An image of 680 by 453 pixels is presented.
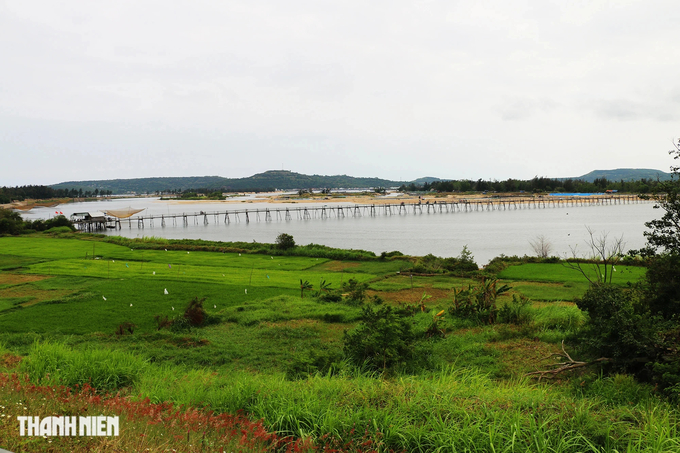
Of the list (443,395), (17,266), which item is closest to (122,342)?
(443,395)

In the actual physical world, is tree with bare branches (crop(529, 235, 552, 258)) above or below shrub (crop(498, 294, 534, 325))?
below

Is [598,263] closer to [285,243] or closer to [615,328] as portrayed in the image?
[615,328]

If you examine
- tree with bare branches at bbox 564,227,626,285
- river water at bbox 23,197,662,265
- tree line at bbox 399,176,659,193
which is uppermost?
tree line at bbox 399,176,659,193

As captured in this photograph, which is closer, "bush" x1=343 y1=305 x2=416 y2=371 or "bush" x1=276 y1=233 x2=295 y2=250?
"bush" x1=343 y1=305 x2=416 y2=371

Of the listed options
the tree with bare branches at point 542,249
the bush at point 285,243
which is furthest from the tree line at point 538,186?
the bush at point 285,243

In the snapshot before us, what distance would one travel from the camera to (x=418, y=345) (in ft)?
32.7

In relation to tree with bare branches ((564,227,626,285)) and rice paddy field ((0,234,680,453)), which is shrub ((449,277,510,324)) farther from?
tree with bare branches ((564,227,626,285))

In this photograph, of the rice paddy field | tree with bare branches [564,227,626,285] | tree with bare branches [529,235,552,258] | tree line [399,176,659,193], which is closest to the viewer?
the rice paddy field

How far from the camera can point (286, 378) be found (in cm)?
704

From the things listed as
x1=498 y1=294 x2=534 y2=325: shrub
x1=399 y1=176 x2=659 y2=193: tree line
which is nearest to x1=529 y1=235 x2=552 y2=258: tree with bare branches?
x1=498 y1=294 x2=534 y2=325: shrub

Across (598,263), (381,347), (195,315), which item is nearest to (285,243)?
(598,263)

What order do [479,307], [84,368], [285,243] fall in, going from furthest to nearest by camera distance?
[285,243] < [479,307] < [84,368]

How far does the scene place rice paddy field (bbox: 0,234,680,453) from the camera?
4.01 meters

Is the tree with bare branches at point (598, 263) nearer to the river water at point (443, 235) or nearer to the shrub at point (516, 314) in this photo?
the shrub at point (516, 314)
